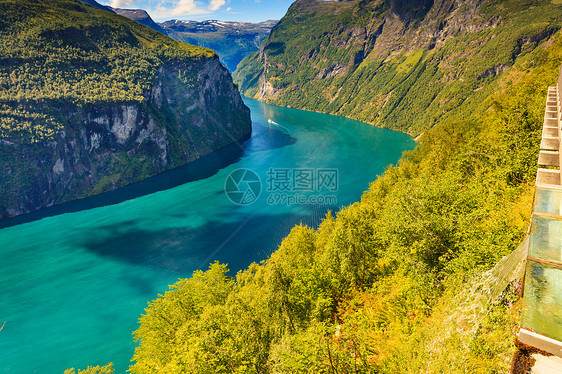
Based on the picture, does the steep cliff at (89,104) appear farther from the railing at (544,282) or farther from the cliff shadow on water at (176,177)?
the railing at (544,282)

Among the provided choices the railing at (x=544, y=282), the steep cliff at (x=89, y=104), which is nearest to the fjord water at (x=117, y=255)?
the steep cliff at (x=89, y=104)

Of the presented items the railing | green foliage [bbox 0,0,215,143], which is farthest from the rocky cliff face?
the railing

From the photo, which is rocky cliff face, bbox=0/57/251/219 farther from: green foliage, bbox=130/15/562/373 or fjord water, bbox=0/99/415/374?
green foliage, bbox=130/15/562/373

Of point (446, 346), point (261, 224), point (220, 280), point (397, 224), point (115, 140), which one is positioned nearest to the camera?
point (446, 346)

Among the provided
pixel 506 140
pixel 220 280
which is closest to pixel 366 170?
pixel 506 140

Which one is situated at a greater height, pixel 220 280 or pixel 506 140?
pixel 506 140

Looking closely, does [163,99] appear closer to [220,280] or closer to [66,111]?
[66,111]

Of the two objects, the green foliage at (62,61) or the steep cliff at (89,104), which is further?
the green foliage at (62,61)
